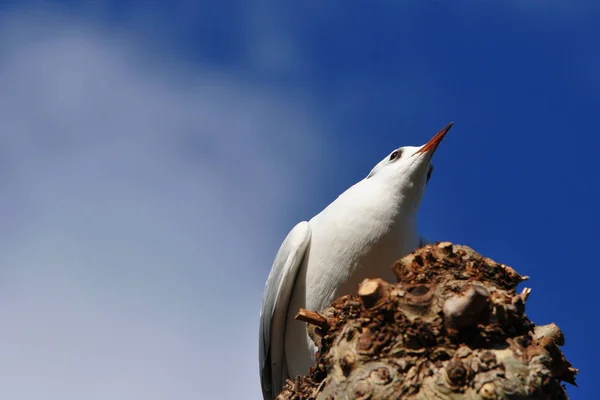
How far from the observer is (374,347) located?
9.09ft

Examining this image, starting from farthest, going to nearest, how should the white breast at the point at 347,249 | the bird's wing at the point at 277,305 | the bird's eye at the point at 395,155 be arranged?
the bird's eye at the point at 395,155 → the bird's wing at the point at 277,305 → the white breast at the point at 347,249

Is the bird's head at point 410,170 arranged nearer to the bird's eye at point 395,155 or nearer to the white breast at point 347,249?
the bird's eye at point 395,155

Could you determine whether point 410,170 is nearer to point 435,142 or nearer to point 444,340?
point 435,142

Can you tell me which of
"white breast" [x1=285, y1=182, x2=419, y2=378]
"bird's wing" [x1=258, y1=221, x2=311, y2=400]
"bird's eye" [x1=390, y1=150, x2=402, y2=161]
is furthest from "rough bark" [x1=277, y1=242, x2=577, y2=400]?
"bird's eye" [x1=390, y1=150, x2=402, y2=161]

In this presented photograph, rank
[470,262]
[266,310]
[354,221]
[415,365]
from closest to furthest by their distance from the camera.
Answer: [415,365]
[470,262]
[354,221]
[266,310]

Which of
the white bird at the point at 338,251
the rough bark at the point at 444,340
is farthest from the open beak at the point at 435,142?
the rough bark at the point at 444,340

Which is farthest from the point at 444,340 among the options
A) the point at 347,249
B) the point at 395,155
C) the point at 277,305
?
the point at 395,155

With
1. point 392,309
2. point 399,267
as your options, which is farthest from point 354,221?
point 392,309

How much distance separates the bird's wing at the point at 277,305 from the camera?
18.2ft

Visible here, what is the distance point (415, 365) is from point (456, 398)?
0.78ft

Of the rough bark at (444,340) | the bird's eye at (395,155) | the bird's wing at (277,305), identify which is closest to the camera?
the rough bark at (444,340)

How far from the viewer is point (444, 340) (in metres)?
2.71

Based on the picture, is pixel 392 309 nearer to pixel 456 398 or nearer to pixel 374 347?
pixel 374 347

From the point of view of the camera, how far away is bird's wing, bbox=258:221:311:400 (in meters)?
5.56
